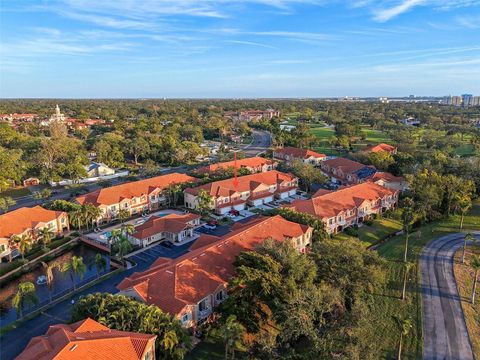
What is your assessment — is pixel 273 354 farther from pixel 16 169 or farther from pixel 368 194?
pixel 16 169

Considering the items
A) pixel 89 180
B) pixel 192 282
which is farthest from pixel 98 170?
pixel 192 282

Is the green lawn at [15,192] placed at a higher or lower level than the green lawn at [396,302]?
higher

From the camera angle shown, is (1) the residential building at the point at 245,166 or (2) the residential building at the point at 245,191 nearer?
(2) the residential building at the point at 245,191

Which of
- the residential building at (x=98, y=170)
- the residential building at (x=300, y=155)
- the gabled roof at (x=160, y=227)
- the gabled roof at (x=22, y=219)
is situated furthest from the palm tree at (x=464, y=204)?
the residential building at (x=98, y=170)

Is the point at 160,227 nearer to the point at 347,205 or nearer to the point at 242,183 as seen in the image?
the point at 242,183

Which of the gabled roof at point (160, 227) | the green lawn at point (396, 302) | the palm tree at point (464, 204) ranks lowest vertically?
the green lawn at point (396, 302)

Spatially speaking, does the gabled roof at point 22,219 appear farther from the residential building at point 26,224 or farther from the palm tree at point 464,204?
the palm tree at point 464,204
